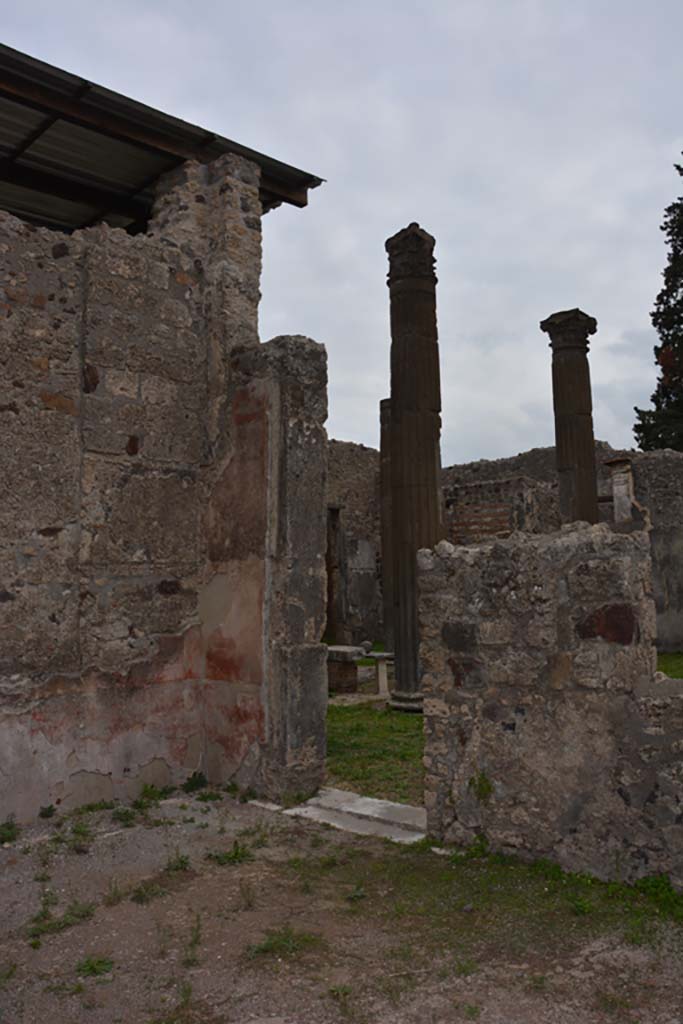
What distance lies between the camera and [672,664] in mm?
12672

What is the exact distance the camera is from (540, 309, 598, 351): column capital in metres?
13.8

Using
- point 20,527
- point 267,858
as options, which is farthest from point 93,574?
point 267,858

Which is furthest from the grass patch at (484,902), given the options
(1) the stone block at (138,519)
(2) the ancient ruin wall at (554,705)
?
(1) the stone block at (138,519)

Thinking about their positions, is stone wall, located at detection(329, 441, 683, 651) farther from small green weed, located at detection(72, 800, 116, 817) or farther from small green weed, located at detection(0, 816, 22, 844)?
small green weed, located at detection(0, 816, 22, 844)

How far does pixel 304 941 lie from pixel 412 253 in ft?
27.1

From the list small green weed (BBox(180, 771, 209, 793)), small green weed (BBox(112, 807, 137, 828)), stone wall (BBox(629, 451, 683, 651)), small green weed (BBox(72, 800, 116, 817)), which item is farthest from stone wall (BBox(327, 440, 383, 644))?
small green weed (BBox(112, 807, 137, 828))

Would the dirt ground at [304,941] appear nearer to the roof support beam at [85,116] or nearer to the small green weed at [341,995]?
the small green weed at [341,995]

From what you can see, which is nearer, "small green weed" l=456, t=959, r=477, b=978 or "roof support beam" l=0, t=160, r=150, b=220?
"small green weed" l=456, t=959, r=477, b=978

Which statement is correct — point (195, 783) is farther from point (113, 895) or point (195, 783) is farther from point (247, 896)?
point (247, 896)

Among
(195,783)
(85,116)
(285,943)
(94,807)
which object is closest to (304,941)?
(285,943)

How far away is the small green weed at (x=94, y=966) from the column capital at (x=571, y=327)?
12.7 m

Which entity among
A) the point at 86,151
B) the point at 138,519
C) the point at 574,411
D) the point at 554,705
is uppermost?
the point at 86,151

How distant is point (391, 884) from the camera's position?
3770 millimetres

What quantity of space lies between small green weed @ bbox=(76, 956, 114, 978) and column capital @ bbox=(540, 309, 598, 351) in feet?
41.7
